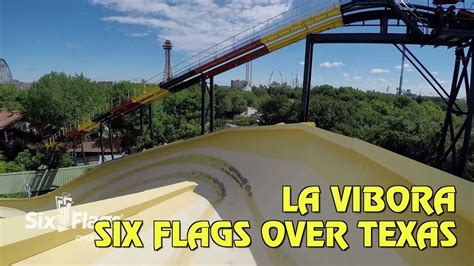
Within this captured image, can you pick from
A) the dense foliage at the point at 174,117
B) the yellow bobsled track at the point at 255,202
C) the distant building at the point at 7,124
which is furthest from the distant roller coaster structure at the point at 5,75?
the yellow bobsled track at the point at 255,202

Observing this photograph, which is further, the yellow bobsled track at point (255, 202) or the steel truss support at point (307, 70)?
the steel truss support at point (307, 70)

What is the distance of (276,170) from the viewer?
20.6ft

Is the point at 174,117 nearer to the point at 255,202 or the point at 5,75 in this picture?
the point at 255,202

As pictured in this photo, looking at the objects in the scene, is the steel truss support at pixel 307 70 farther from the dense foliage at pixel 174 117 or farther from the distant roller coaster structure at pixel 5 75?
the distant roller coaster structure at pixel 5 75

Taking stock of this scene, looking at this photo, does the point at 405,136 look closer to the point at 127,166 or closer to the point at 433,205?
the point at 127,166

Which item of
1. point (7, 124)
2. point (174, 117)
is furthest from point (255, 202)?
point (7, 124)

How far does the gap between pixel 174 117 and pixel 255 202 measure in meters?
31.0

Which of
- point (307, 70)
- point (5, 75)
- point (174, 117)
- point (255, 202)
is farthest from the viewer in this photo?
point (5, 75)

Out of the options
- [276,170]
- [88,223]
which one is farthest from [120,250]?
[276,170]

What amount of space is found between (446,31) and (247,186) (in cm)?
758

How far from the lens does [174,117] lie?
35.2 metres

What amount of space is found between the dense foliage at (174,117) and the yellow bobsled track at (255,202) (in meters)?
12.7

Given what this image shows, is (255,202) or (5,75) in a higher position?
(5,75)

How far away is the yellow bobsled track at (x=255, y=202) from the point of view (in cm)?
285
